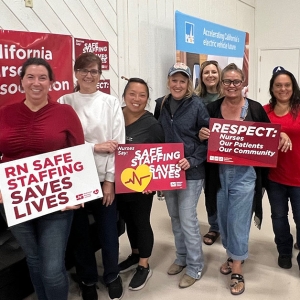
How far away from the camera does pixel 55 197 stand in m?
1.72

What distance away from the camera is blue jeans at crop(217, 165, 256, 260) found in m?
2.16

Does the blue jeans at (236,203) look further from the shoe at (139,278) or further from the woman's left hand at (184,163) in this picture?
the shoe at (139,278)

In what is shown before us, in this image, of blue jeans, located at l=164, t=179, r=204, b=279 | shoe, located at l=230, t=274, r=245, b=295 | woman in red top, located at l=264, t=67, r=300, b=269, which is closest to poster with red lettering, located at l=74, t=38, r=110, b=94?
blue jeans, located at l=164, t=179, r=204, b=279

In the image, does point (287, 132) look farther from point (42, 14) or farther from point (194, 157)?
point (42, 14)

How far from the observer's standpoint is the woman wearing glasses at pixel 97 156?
1.92m

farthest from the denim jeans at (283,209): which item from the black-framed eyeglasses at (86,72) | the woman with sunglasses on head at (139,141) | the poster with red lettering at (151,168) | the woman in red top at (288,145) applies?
A: the black-framed eyeglasses at (86,72)

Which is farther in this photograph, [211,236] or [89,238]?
[211,236]

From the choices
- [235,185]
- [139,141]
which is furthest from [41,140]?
[235,185]

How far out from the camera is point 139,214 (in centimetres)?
221

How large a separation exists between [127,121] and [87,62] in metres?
0.42

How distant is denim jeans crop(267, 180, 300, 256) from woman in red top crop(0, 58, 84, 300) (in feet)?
4.51

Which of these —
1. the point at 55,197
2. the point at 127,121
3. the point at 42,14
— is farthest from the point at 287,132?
the point at 42,14

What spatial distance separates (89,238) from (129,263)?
1.93 ft

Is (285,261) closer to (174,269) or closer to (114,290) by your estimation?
(174,269)
